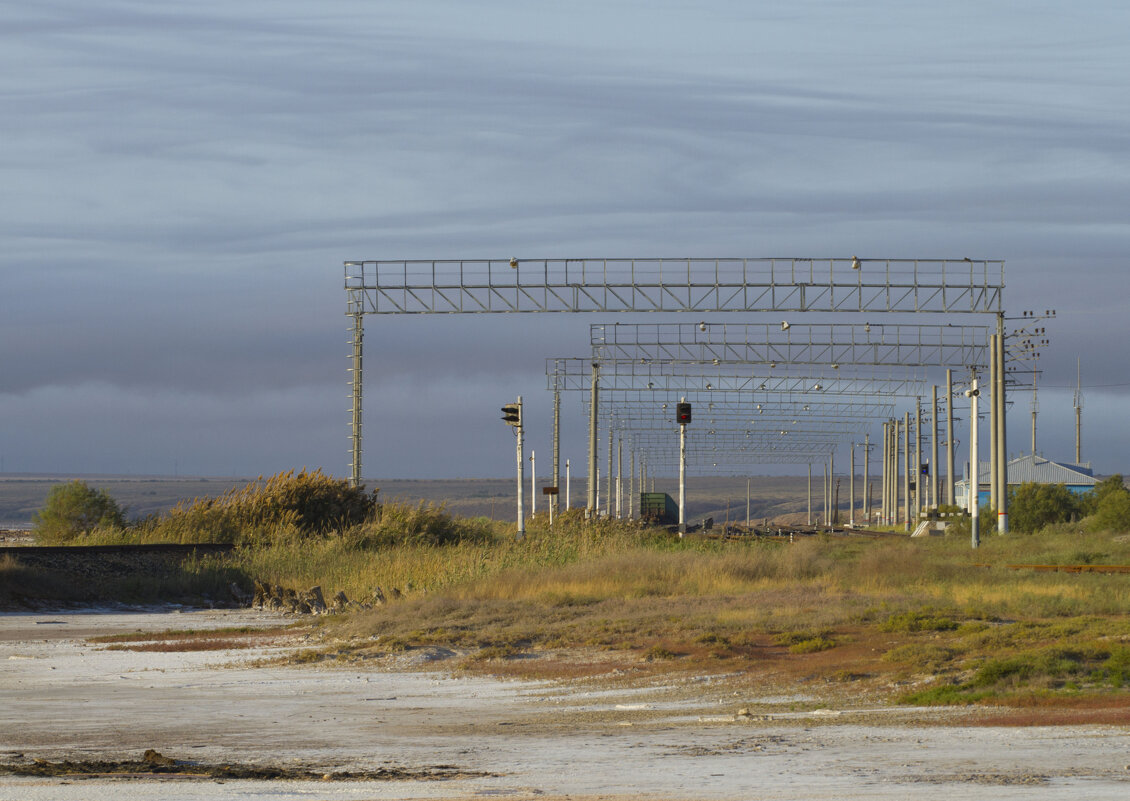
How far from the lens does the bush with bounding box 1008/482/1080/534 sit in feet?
217

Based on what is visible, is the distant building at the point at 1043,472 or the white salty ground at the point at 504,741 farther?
the distant building at the point at 1043,472

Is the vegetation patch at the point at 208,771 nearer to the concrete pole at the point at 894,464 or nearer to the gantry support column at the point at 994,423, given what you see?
the gantry support column at the point at 994,423

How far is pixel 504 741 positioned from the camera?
38.9 ft

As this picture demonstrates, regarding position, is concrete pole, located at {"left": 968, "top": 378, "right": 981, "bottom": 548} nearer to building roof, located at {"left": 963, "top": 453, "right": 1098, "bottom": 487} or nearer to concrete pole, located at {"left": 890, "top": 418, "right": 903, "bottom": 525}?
concrete pole, located at {"left": 890, "top": 418, "right": 903, "bottom": 525}

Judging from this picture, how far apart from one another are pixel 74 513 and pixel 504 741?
4082 cm

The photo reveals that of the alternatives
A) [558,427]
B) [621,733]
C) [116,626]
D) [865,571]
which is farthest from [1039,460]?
[621,733]

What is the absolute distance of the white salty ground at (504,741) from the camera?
31.1 feet

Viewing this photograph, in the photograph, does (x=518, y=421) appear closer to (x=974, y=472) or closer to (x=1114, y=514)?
(x=974, y=472)

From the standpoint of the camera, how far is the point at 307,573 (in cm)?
3288

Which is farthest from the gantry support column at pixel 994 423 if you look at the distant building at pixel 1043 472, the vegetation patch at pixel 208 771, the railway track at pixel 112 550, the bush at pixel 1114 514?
the distant building at pixel 1043 472

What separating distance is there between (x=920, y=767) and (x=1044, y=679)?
442cm

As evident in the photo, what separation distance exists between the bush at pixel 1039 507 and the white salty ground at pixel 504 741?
53.2 metres

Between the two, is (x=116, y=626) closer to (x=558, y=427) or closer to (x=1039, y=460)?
(x=558, y=427)

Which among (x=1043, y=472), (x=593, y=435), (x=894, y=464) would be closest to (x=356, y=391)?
(x=593, y=435)
